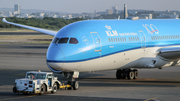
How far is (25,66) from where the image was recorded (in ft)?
131

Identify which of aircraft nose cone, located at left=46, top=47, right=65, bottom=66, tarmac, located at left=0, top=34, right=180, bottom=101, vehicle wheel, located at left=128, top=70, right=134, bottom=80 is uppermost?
aircraft nose cone, located at left=46, top=47, right=65, bottom=66

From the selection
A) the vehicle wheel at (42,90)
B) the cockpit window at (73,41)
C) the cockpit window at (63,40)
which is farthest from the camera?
the cockpit window at (63,40)

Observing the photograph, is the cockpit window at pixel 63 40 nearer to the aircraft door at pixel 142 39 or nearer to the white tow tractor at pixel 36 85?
the white tow tractor at pixel 36 85

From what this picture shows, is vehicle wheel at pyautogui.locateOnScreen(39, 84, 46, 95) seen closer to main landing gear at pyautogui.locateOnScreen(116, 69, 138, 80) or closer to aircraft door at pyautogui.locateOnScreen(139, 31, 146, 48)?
aircraft door at pyautogui.locateOnScreen(139, 31, 146, 48)

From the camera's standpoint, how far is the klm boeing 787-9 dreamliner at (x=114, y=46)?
23.5 meters

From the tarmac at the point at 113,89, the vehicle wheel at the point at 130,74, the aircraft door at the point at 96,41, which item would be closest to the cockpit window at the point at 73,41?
the aircraft door at the point at 96,41

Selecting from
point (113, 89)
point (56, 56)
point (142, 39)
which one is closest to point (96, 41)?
point (56, 56)

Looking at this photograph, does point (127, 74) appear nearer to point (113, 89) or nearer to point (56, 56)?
point (113, 89)

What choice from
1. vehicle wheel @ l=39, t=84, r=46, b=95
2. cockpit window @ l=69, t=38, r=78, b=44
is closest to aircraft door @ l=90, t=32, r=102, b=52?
cockpit window @ l=69, t=38, r=78, b=44

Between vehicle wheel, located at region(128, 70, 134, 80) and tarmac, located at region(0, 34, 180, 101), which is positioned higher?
vehicle wheel, located at region(128, 70, 134, 80)

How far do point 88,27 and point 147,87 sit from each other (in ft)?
21.1

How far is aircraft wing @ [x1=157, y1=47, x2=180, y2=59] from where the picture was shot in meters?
28.0

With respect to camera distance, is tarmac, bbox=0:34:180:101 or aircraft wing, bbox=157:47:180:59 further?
aircraft wing, bbox=157:47:180:59

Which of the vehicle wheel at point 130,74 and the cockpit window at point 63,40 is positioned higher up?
the cockpit window at point 63,40
